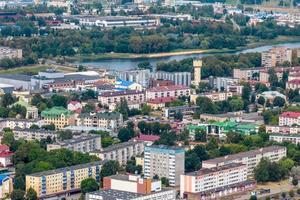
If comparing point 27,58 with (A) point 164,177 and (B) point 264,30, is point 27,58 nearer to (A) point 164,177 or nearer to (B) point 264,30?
(B) point 264,30

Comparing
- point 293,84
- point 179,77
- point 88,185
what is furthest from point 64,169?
point 179,77

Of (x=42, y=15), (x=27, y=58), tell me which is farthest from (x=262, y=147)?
(x=42, y=15)

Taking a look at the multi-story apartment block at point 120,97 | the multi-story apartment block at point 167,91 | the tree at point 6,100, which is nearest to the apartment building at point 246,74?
the multi-story apartment block at point 167,91

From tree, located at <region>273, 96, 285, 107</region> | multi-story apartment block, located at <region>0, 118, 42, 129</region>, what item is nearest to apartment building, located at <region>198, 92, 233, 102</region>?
tree, located at <region>273, 96, 285, 107</region>

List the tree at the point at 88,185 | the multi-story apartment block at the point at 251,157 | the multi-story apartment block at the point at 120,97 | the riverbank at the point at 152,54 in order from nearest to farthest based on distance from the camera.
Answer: the tree at the point at 88,185 < the multi-story apartment block at the point at 251,157 < the multi-story apartment block at the point at 120,97 < the riverbank at the point at 152,54

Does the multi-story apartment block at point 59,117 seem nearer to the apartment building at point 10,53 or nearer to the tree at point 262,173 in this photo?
the tree at point 262,173

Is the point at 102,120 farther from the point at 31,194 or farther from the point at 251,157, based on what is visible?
the point at 31,194
